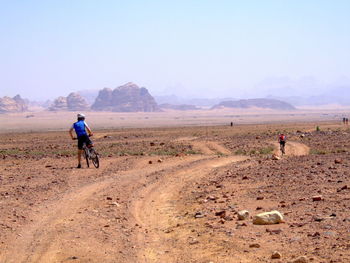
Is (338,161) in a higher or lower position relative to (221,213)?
higher

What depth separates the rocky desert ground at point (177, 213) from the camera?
850 centimetres

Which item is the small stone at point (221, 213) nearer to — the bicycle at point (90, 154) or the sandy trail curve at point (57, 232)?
the sandy trail curve at point (57, 232)

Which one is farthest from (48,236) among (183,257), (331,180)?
(331,180)

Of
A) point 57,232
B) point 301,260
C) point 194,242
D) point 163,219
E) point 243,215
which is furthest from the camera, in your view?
point 163,219

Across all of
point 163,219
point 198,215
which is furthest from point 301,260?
point 163,219

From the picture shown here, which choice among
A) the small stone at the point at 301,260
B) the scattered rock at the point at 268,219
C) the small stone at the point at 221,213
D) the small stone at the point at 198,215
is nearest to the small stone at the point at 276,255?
the small stone at the point at 301,260

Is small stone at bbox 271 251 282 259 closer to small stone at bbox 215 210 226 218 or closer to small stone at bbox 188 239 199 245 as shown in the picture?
small stone at bbox 188 239 199 245

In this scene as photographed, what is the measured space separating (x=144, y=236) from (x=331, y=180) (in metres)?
6.32

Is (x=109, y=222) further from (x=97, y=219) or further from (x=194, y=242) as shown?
(x=194, y=242)

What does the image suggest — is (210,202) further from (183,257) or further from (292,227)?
(183,257)

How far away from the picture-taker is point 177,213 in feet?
39.5

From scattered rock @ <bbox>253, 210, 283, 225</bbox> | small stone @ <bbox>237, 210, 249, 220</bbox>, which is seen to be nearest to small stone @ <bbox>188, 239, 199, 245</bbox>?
scattered rock @ <bbox>253, 210, 283, 225</bbox>

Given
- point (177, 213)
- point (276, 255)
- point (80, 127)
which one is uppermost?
point (80, 127)

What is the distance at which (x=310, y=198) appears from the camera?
11.9 meters
